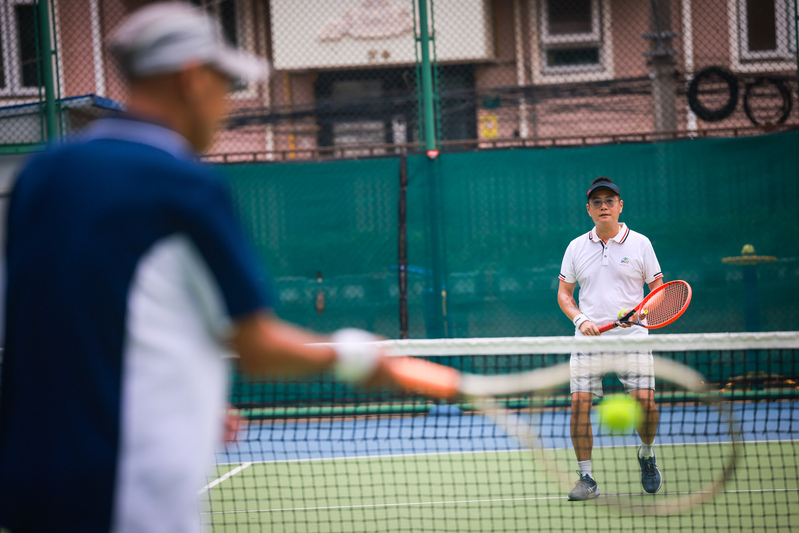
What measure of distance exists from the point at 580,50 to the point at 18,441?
38.2ft

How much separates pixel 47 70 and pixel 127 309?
6.74 m

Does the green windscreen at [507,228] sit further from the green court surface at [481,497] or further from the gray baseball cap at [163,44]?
the gray baseball cap at [163,44]

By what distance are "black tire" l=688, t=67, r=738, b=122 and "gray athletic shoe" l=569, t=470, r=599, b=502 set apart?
4570mm

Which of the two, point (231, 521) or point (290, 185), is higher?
point (290, 185)

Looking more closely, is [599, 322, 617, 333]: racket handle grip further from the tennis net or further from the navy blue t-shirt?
the navy blue t-shirt

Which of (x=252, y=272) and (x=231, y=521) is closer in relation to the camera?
(x=252, y=272)

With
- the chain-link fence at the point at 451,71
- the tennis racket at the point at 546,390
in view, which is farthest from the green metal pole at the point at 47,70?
the tennis racket at the point at 546,390

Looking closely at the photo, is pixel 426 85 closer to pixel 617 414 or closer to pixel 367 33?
pixel 617 414

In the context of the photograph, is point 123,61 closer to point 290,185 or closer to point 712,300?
point 290,185

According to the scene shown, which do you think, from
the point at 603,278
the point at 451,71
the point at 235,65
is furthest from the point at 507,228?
the point at 451,71

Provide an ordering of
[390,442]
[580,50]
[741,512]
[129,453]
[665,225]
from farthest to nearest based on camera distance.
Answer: [580,50]
[665,225]
[390,442]
[741,512]
[129,453]

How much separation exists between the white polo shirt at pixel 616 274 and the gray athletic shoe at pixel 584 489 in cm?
89

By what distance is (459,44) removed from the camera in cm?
1195

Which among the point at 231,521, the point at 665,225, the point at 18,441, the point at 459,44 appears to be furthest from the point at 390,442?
the point at 459,44
